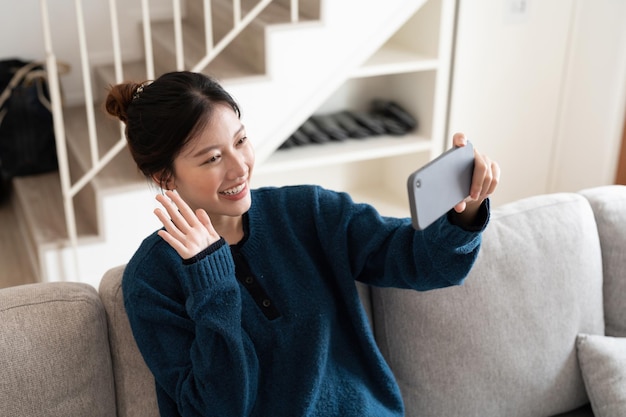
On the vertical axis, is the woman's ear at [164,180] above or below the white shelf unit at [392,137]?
above

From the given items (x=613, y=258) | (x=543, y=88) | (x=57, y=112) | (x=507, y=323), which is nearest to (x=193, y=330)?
(x=507, y=323)

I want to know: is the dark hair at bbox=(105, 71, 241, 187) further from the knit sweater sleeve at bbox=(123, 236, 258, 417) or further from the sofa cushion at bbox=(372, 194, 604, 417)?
the sofa cushion at bbox=(372, 194, 604, 417)

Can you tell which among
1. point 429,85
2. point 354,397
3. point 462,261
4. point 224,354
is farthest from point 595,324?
point 429,85

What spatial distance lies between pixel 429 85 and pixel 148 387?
205cm

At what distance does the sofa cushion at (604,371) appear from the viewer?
1.63 metres

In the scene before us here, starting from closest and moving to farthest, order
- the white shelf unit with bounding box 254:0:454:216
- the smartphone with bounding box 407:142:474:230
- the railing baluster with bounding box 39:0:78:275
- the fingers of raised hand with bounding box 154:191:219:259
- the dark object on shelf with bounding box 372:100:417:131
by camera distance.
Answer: the smartphone with bounding box 407:142:474:230
the fingers of raised hand with bounding box 154:191:219:259
the railing baluster with bounding box 39:0:78:275
the white shelf unit with bounding box 254:0:454:216
the dark object on shelf with bounding box 372:100:417:131

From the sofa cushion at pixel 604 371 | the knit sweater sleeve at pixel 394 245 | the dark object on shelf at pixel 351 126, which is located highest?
the knit sweater sleeve at pixel 394 245

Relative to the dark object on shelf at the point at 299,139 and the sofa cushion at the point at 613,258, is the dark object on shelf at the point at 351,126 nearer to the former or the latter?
the dark object on shelf at the point at 299,139

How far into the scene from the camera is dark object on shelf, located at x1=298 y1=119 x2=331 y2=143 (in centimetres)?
311

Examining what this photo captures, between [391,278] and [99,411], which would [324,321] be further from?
[99,411]

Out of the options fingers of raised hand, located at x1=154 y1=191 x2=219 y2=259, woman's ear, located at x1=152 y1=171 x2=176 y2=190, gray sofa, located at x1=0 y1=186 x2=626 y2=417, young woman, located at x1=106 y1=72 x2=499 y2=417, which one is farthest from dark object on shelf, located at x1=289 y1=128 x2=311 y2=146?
→ fingers of raised hand, located at x1=154 y1=191 x2=219 y2=259

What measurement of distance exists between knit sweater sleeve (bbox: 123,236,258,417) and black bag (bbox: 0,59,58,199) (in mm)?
2133

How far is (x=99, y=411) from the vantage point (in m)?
1.38

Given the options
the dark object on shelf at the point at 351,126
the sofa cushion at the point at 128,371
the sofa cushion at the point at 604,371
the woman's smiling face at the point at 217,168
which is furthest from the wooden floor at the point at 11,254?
the sofa cushion at the point at 604,371
